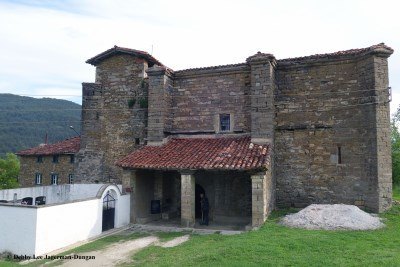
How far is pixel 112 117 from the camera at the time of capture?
18094 mm

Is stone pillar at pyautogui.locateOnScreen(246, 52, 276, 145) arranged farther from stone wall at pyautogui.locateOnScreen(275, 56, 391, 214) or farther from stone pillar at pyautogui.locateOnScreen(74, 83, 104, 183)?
stone pillar at pyautogui.locateOnScreen(74, 83, 104, 183)

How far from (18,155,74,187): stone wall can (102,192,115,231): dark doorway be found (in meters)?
10.0

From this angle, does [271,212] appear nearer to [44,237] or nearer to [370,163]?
[370,163]

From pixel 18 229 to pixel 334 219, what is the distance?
35.1 feet

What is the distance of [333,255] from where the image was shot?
8.40m

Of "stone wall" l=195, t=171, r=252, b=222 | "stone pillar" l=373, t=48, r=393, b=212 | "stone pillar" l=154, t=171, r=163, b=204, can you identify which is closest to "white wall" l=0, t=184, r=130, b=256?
"stone pillar" l=154, t=171, r=163, b=204

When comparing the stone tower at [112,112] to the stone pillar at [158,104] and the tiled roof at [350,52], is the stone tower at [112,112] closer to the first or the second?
the stone pillar at [158,104]

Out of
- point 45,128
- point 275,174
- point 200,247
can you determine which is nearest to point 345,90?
point 275,174

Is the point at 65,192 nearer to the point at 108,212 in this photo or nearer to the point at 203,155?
the point at 108,212

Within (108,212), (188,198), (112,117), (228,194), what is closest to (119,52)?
(112,117)

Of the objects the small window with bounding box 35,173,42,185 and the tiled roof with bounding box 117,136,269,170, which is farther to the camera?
the small window with bounding box 35,173,42,185

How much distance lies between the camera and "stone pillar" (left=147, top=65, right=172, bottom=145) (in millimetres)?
16031

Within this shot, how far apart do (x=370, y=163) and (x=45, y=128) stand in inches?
2627

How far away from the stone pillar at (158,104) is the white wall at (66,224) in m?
4.77
